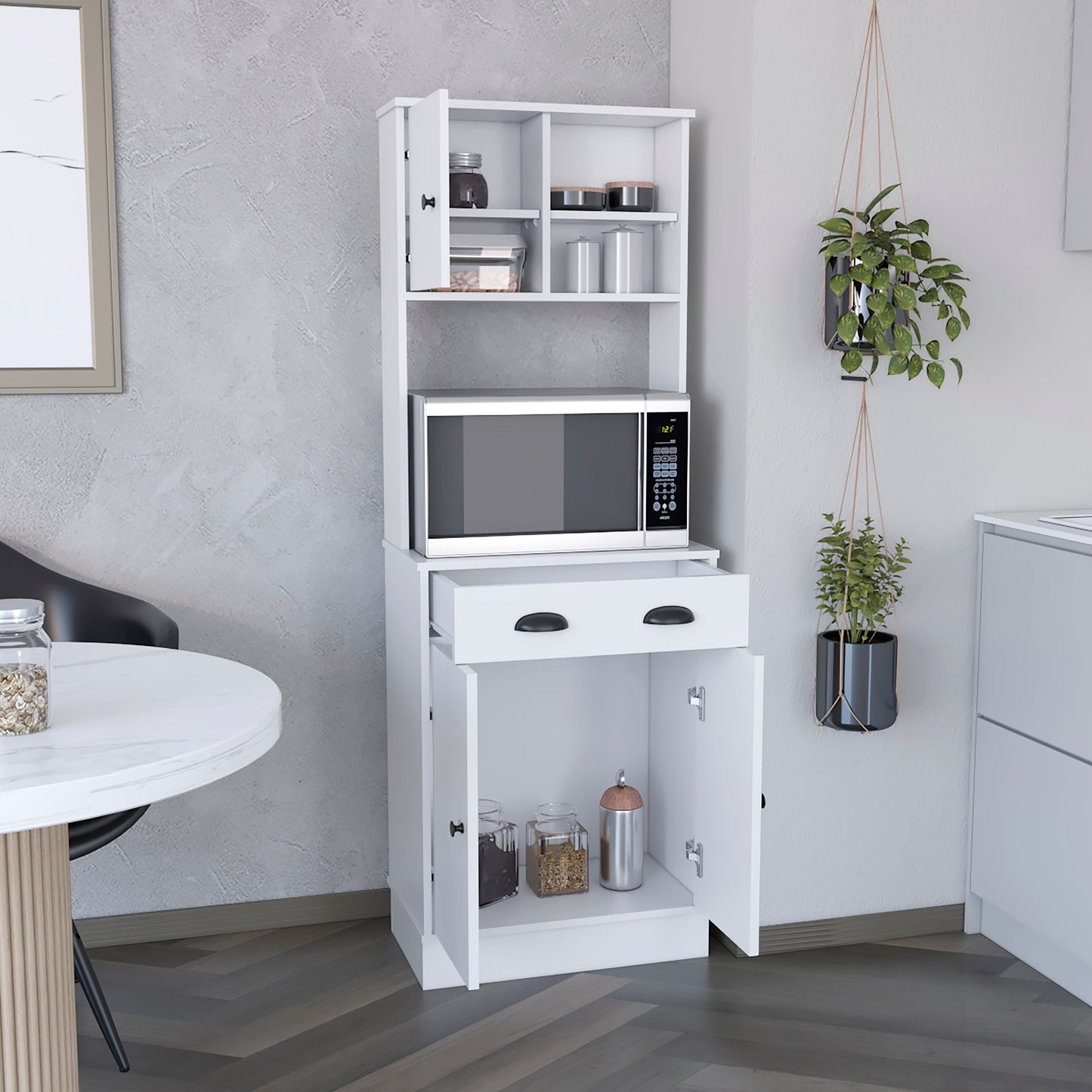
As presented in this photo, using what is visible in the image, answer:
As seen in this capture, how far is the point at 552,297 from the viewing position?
262cm

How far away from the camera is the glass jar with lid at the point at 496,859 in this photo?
2.70 m

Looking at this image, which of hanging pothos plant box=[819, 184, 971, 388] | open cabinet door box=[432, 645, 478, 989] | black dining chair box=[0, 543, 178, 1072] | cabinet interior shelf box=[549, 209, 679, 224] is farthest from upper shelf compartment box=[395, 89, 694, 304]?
black dining chair box=[0, 543, 178, 1072]

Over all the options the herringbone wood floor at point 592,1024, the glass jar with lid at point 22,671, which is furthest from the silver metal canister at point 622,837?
the glass jar with lid at point 22,671

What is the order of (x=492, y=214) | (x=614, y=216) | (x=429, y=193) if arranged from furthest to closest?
(x=614, y=216), (x=492, y=214), (x=429, y=193)

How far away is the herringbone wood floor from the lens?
2279 mm

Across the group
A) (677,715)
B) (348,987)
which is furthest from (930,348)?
(348,987)

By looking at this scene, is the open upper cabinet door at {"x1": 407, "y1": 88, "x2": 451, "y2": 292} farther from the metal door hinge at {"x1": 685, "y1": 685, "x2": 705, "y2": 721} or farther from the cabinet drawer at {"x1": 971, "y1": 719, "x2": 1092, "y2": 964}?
the cabinet drawer at {"x1": 971, "y1": 719, "x2": 1092, "y2": 964}

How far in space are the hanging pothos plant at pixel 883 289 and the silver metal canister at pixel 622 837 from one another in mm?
1018

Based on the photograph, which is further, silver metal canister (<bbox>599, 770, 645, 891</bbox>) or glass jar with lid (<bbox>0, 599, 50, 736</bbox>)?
silver metal canister (<bbox>599, 770, 645, 891</bbox>)

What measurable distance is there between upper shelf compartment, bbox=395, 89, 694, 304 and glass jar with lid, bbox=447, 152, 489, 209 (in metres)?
0.03

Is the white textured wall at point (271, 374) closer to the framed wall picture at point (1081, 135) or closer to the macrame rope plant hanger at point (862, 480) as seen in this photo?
the macrame rope plant hanger at point (862, 480)

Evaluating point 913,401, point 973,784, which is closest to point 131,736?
point 913,401

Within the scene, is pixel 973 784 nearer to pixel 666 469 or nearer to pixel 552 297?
pixel 666 469

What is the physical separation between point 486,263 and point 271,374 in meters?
0.54
